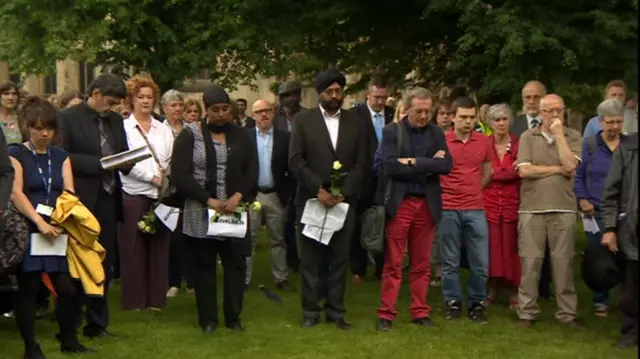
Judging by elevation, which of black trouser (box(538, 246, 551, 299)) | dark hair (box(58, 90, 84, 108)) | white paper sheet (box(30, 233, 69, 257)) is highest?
dark hair (box(58, 90, 84, 108))

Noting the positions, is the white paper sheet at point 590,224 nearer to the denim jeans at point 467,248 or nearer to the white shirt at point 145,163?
the denim jeans at point 467,248

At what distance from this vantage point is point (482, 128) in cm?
1401

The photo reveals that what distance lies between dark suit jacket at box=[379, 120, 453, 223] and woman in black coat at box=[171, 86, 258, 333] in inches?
46.2

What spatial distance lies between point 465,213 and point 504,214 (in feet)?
2.05

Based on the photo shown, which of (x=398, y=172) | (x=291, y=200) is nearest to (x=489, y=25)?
(x=291, y=200)

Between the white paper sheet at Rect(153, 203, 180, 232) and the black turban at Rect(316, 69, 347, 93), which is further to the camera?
the white paper sheet at Rect(153, 203, 180, 232)

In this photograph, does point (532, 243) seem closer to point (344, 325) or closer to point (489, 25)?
point (344, 325)

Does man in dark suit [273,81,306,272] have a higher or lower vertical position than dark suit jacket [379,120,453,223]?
higher

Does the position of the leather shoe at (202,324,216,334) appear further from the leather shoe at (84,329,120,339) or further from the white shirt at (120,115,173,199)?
the white shirt at (120,115,173,199)

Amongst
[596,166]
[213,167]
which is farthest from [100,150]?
[596,166]

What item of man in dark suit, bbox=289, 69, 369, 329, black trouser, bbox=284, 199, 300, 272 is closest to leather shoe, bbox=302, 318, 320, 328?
man in dark suit, bbox=289, 69, 369, 329

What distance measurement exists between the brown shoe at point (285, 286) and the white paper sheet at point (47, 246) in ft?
14.8

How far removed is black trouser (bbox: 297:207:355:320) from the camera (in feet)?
36.9

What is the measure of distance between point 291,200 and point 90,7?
14.0 ft
